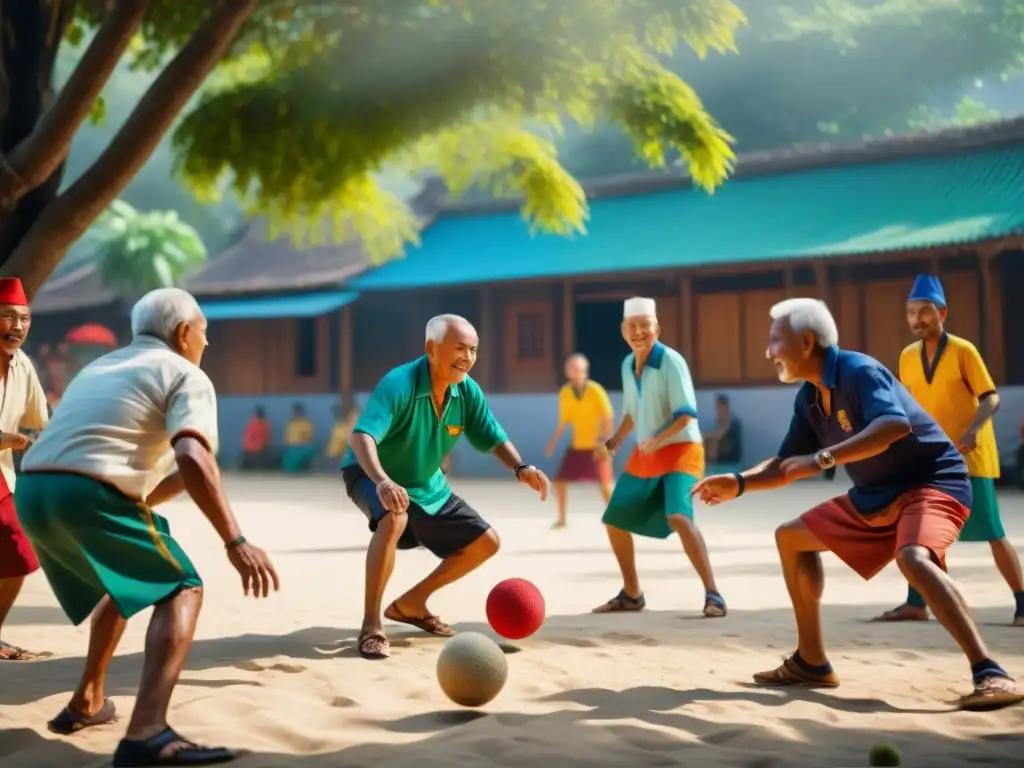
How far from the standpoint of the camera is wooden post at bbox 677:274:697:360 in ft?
79.0

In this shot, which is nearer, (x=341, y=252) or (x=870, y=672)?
(x=870, y=672)

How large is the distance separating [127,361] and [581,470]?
10.3 metres

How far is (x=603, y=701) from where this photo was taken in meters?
5.57

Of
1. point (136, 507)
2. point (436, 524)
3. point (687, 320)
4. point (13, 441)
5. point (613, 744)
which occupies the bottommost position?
point (613, 744)

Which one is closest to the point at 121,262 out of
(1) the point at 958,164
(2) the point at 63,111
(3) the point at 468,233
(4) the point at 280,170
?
(3) the point at 468,233

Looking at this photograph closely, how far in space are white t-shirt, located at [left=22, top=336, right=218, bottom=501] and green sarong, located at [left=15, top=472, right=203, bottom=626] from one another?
56 mm

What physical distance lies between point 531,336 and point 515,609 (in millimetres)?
20920

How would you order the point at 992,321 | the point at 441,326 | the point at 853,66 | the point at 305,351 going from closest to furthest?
1. the point at 441,326
2. the point at 992,321
3. the point at 305,351
4. the point at 853,66

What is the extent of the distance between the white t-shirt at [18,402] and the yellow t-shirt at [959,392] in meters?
4.79

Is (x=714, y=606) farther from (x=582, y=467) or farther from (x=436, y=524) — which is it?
(x=582, y=467)

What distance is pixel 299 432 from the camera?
1118 inches

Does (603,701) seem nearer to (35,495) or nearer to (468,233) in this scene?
(35,495)

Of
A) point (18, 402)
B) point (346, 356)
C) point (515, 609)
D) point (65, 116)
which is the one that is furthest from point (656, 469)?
point (346, 356)

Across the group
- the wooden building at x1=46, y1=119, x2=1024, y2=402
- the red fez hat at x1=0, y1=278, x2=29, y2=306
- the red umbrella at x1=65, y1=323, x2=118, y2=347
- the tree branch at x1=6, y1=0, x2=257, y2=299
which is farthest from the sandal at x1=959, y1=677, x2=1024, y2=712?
the red umbrella at x1=65, y1=323, x2=118, y2=347
